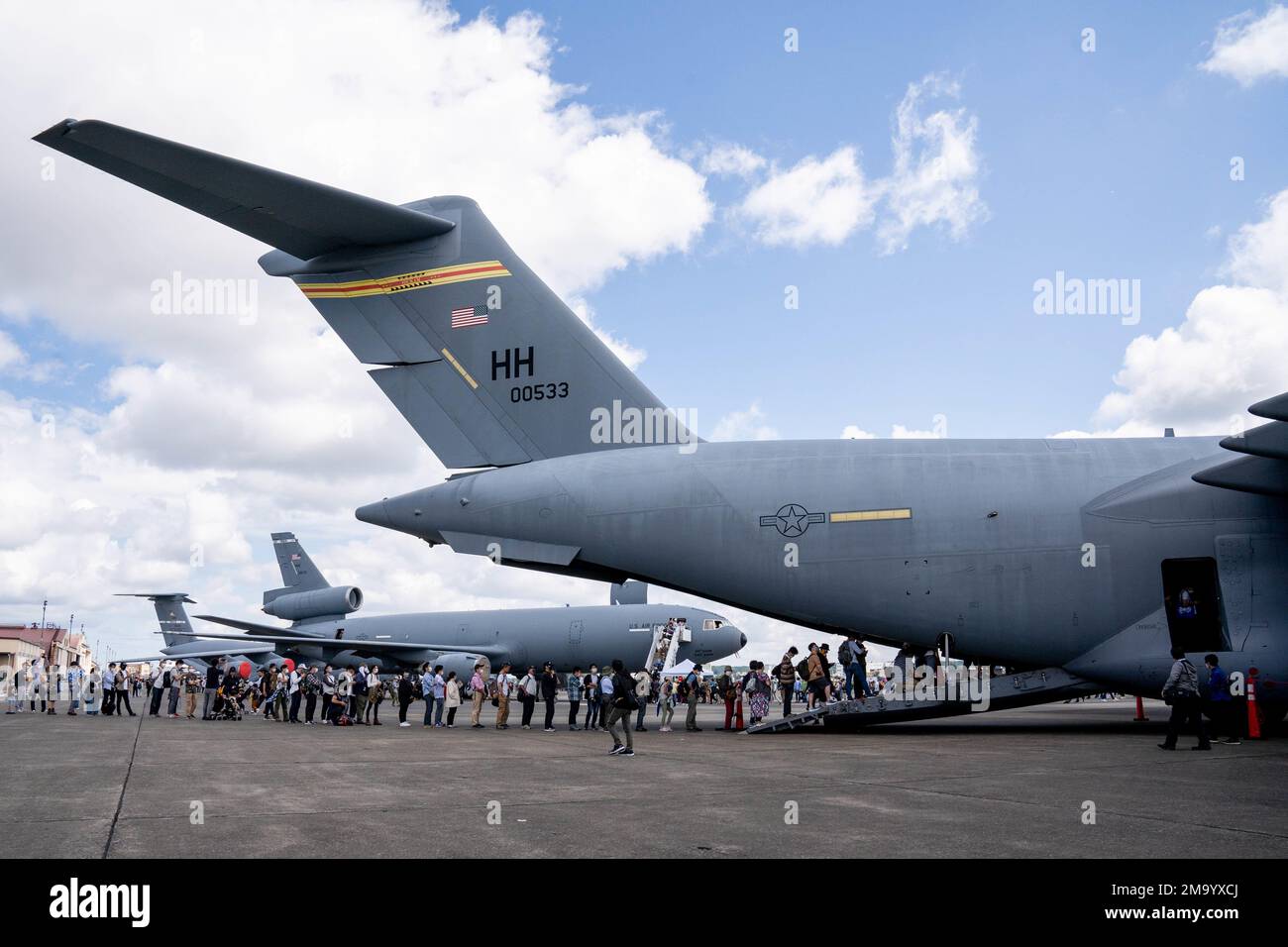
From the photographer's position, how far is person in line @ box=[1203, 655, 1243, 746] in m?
12.6

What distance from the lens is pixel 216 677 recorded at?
24.1 metres

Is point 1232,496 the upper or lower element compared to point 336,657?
upper

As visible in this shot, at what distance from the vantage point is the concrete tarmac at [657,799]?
571cm

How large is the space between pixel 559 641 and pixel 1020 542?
21.2m

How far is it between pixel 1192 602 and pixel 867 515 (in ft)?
15.5

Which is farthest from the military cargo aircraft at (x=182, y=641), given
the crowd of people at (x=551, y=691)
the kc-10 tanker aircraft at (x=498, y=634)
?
the crowd of people at (x=551, y=691)

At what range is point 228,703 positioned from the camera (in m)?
24.4

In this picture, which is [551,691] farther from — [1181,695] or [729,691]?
[1181,695]

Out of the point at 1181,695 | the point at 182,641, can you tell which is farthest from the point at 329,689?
the point at 182,641

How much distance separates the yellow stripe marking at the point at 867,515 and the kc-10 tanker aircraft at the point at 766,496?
0.02 m

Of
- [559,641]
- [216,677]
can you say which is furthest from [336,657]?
[216,677]

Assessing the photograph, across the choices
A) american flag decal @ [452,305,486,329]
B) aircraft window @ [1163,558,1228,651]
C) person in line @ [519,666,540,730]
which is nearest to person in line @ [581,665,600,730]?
person in line @ [519,666,540,730]

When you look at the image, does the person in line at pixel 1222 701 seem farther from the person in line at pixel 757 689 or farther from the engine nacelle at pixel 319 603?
the engine nacelle at pixel 319 603
